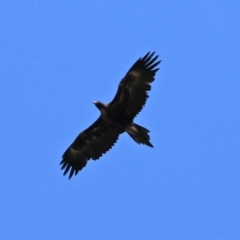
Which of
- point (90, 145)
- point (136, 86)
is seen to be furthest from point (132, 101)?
point (90, 145)

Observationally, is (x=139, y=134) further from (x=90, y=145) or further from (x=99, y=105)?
(x=90, y=145)

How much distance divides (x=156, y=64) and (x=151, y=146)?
7.51 ft

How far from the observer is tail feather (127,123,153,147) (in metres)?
24.9

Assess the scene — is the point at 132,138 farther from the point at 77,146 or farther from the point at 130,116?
the point at 77,146

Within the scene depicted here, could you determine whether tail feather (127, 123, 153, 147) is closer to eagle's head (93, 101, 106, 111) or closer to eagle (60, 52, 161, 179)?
eagle (60, 52, 161, 179)

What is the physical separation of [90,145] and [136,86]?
8.35ft

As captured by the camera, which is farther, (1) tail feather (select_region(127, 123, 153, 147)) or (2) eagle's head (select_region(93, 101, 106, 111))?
(2) eagle's head (select_region(93, 101, 106, 111))

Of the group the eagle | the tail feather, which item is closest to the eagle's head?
the eagle

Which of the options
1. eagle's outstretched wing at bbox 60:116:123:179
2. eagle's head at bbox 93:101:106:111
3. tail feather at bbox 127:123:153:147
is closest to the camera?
tail feather at bbox 127:123:153:147

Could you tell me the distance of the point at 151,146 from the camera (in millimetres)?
24906

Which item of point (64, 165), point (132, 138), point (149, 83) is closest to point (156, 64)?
point (149, 83)

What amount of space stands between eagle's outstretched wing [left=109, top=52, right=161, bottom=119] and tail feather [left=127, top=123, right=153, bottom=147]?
1.61ft

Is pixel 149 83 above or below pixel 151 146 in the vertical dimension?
above

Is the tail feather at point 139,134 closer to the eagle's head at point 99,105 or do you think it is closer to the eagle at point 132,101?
the eagle at point 132,101
